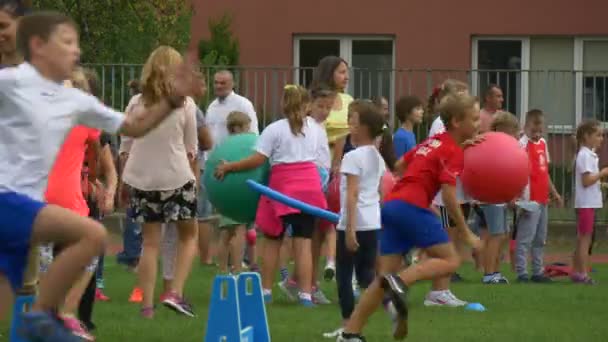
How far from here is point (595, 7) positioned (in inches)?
1061

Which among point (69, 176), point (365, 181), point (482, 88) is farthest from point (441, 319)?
point (482, 88)

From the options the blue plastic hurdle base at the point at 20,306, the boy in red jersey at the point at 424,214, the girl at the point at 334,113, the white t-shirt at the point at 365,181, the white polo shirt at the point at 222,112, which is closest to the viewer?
the blue plastic hurdle base at the point at 20,306

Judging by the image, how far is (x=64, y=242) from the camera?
700cm

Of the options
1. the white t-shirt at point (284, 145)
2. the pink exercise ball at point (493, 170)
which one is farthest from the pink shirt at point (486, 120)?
the pink exercise ball at point (493, 170)

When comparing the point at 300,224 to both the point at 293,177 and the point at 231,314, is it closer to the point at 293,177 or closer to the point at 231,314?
the point at 293,177

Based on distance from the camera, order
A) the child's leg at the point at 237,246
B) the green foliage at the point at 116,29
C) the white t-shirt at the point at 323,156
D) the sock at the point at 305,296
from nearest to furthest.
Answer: the sock at the point at 305,296
the white t-shirt at the point at 323,156
the child's leg at the point at 237,246
the green foliage at the point at 116,29

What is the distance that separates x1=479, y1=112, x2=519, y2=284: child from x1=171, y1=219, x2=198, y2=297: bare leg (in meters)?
4.27

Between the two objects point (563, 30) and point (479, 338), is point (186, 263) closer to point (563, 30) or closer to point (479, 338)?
point (479, 338)

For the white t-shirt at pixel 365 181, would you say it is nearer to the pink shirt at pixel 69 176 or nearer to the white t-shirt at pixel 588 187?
the pink shirt at pixel 69 176

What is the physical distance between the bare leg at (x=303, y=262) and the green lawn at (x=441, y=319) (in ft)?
0.70

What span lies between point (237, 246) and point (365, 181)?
3.60 m

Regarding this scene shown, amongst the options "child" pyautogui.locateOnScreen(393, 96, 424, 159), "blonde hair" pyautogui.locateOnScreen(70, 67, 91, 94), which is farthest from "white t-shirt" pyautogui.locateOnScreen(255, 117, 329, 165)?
"blonde hair" pyautogui.locateOnScreen(70, 67, 91, 94)

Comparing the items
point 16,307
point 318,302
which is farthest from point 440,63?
point 16,307

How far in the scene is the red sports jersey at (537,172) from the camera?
15.0 m
